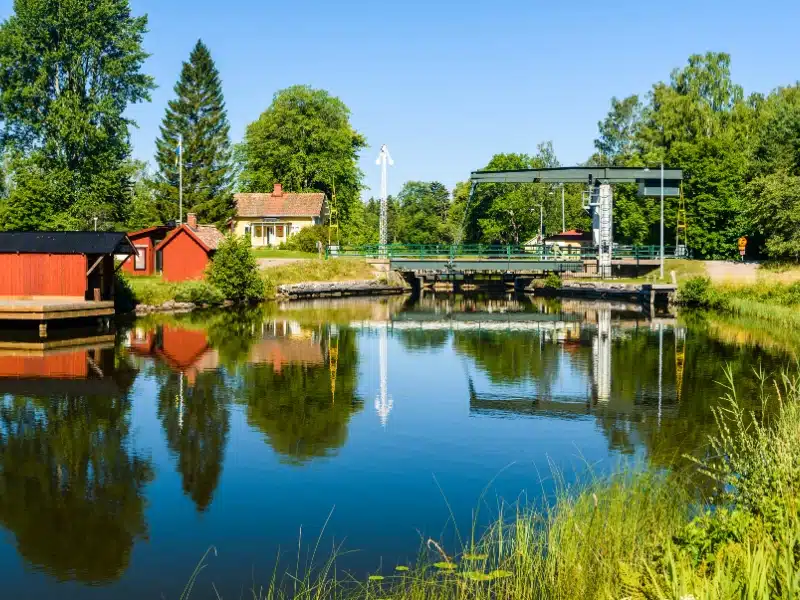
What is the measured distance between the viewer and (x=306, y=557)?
11.7 meters

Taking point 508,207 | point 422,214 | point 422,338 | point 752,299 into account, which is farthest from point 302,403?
point 422,214

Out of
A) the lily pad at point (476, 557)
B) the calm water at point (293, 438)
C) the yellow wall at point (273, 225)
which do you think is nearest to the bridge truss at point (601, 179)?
the calm water at point (293, 438)

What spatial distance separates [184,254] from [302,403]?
39.2 m

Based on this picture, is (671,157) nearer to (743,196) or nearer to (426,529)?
(743,196)

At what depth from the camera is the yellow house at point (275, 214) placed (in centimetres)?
8680

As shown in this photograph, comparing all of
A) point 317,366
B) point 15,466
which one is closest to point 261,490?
point 15,466

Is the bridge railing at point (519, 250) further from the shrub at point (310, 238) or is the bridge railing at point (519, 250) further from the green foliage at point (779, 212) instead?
the green foliage at point (779, 212)

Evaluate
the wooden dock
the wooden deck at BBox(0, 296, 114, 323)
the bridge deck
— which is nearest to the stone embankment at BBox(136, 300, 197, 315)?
the wooden dock

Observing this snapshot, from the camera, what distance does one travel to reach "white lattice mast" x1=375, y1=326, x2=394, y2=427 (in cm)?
2158

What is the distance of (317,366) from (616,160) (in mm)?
72100

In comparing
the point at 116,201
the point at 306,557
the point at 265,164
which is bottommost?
the point at 306,557

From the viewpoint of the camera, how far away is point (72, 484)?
15.0 meters

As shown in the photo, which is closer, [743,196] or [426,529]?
[426,529]

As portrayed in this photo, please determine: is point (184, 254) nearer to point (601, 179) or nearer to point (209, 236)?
point (209, 236)
